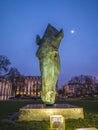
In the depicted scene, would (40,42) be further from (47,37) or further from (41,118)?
(41,118)

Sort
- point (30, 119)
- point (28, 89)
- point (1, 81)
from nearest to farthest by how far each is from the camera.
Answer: point (30, 119), point (1, 81), point (28, 89)

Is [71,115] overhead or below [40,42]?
below

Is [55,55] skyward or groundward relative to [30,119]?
skyward

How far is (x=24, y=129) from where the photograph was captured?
303 inches

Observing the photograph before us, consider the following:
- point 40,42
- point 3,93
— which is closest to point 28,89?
point 3,93

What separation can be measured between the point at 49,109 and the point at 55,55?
3.35 metres

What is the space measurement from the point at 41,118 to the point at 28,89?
106 metres

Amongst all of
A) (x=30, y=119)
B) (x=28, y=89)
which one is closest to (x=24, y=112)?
(x=30, y=119)

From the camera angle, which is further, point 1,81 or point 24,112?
point 1,81

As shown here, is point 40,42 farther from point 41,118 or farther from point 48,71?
point 41,118

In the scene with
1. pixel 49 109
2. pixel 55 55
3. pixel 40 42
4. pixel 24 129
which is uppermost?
pixel 40 42

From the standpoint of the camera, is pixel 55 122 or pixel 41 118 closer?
pixel 55 122

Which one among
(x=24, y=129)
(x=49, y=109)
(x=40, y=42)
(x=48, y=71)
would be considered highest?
(x=40, y=42)

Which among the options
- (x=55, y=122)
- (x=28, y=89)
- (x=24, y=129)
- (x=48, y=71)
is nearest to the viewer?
(x=55, y=122)
